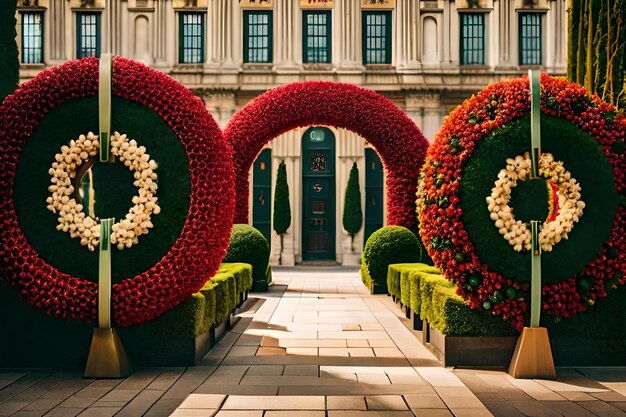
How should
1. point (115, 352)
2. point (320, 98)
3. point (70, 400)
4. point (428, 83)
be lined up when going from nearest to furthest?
point (70, 400) < point (115, 352) < point (320, 98) < point (428, 83)

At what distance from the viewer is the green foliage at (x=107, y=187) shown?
7148mm

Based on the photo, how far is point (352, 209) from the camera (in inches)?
1024

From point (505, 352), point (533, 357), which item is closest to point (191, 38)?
point (505, 352)

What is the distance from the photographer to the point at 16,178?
7.18 m

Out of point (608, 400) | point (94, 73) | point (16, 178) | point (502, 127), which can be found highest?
point (94, 73)

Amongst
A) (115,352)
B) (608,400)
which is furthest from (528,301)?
(115,352)

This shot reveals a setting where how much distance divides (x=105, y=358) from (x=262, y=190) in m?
20.1

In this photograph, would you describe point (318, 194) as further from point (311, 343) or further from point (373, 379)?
point (373, 379)

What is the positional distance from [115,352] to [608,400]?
490cm

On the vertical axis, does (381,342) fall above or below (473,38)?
below

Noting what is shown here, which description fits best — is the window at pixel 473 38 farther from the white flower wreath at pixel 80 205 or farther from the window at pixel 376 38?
the white flower wreath at pixel 80 205

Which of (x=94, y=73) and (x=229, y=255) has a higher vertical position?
(x=94, y=73)

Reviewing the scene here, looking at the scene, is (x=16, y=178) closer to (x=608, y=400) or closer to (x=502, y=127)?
(x=502, y=127)

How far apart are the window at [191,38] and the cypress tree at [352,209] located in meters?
8.11
